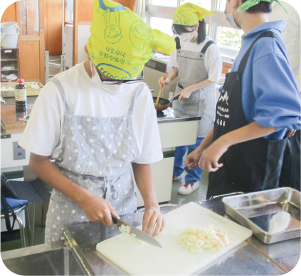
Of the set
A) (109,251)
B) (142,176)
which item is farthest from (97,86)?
(109,251)

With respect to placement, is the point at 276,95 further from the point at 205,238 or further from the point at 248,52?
the point at 205,238

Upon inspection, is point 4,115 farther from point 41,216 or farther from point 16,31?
point 16,31

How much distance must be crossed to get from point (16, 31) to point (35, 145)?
5.01 metres

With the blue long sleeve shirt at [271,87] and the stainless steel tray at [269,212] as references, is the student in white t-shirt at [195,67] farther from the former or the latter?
the stainless steel tray at [269,212]

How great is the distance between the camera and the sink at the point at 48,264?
939mm

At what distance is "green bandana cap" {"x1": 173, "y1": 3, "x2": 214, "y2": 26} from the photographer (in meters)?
2.60

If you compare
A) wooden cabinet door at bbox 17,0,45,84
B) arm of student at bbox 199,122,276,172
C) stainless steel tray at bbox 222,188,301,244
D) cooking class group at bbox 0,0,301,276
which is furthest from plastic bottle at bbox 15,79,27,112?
wooden cabinet door at bbox 17,0,45,84

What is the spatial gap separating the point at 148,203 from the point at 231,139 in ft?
1.30

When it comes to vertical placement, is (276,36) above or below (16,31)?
above

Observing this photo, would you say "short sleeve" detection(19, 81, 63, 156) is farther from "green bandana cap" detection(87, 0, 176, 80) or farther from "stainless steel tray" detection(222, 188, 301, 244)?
"stainless steel tray" detection(222, 188, 301, 244)

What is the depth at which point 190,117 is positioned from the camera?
2592mm

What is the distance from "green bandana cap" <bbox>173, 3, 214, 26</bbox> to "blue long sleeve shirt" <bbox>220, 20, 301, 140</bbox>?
54.5 inches

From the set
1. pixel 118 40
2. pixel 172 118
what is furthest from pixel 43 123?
pixel 172 118

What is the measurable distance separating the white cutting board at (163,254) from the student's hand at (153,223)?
0.03 metres
